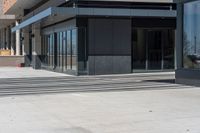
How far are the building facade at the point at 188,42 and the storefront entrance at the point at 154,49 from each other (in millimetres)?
10794

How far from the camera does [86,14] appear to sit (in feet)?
95.7

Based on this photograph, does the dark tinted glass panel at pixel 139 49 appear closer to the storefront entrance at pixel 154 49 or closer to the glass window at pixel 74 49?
the storefront entrance at pixel 154 49

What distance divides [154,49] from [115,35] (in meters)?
3.41

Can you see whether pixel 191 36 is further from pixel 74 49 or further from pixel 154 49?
pixel 154 49

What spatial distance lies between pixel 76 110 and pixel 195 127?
13.2ft

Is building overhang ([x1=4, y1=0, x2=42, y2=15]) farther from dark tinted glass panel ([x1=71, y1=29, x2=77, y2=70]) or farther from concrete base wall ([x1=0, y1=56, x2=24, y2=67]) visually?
dark tinted glass panel ([x1=71, y1=29, x2=77, y2=70])

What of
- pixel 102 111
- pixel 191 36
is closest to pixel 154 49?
pixel 191 36

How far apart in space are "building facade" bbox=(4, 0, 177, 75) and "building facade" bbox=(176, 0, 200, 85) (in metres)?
7.79

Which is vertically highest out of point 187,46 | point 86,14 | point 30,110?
point 86,14

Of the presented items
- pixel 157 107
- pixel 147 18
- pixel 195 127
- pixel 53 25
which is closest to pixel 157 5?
pixel 147 18

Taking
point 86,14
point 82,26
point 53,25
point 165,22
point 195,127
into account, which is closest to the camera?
point 195,127

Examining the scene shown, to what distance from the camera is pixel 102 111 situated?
13.3 metres

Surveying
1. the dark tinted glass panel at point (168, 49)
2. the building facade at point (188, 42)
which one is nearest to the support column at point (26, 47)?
the dark tinted glass panel at point (168, 49)

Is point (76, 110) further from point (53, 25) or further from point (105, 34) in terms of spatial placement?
point (53, 25)
